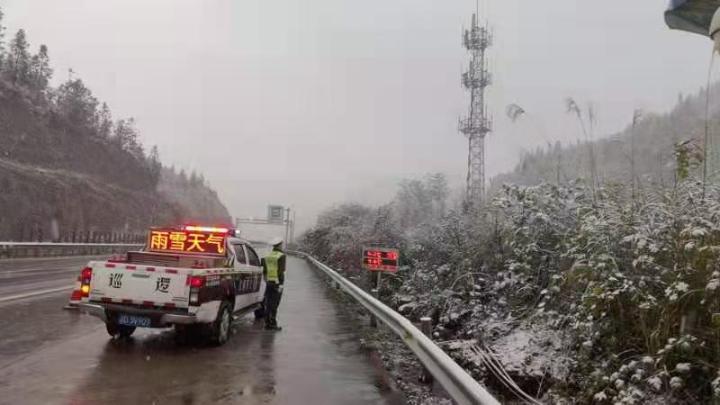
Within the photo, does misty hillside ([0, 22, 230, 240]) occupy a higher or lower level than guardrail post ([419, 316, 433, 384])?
higher

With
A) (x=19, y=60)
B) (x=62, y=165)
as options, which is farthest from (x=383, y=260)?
(x=19, y=60)

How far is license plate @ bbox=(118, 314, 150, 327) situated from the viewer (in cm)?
928

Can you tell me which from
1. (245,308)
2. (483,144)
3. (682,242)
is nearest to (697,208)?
(682,242)

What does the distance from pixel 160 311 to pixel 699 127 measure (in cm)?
713

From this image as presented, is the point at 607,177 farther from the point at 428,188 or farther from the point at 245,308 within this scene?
the point at 428,188

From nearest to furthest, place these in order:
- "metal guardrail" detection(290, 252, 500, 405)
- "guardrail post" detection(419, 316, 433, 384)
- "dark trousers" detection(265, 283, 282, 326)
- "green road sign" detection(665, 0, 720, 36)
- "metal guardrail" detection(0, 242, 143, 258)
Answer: "metal guardrail" detection(290, 252, 500, 405), "green road sign" detection(665, 0, 720, 36), "guardrail post" detection(419, 316, 433, 384), "dark trousers" detection(265, 283, 282, 326), "metal guardrail" detection(0, 242, 143, 258)

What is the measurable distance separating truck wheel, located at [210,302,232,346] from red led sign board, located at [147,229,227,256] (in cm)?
130

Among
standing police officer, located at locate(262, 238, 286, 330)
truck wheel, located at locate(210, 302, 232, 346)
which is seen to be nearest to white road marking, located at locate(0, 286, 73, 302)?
standing police officer, located at locate(262, 238, 286, 330)

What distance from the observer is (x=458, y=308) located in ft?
38.3

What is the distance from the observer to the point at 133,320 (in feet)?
30.8

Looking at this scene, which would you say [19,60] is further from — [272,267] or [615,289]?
[615,289]

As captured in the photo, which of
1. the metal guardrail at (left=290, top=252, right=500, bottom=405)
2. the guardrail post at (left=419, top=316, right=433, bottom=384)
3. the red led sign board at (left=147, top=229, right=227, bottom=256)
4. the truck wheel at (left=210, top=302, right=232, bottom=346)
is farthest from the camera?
the red led sign board at (left=147, top=229, right=227, bottom=256)

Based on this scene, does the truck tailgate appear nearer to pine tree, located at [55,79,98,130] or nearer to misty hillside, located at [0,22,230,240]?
misty hillside, located at [0,22,230,240]

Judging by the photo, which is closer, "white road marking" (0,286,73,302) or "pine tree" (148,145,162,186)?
"white road marking" (0,286,73,302)
